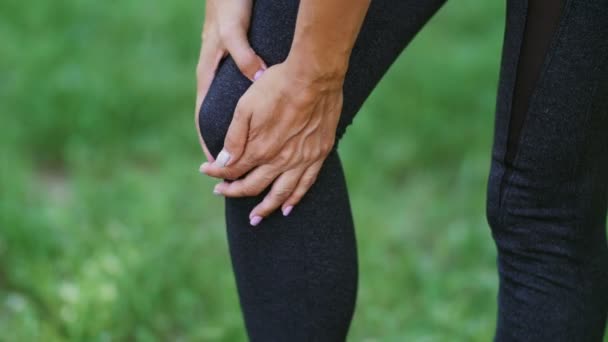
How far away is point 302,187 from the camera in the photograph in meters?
1.06

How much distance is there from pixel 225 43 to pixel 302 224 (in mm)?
236

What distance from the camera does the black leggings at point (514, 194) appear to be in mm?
1010

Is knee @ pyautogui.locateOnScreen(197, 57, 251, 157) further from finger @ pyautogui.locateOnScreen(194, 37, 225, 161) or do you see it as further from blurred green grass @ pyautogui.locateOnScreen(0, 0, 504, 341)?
blurred green grass @ pyautogui.locateOnScreen(0, 0, 504, 341)

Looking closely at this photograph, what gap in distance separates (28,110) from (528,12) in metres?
1.90

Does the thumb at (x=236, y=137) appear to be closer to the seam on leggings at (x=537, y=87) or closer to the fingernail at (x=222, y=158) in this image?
the fingernail at (x=222, y=158)

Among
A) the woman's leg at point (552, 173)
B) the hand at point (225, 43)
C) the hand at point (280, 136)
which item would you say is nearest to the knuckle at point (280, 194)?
the hand at point (280, 136)

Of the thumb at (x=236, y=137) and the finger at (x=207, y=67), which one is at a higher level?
the finger at (x=207, y=67)

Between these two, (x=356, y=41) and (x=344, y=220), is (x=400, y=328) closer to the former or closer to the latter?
(x=344, y=220)

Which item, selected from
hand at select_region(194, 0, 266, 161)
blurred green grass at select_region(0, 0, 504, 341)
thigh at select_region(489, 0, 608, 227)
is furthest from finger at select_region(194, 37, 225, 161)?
blurred green grass at select_region(0, 0, 504, 341)

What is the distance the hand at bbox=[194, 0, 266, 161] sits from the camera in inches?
40.7

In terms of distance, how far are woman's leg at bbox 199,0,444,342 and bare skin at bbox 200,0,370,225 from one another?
20mm

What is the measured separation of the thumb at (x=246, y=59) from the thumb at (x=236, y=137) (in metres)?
0.03

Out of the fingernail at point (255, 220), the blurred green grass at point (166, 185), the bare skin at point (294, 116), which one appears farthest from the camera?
the blurred green grass at point (166, 185)

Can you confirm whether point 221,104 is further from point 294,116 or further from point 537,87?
point 537,87
